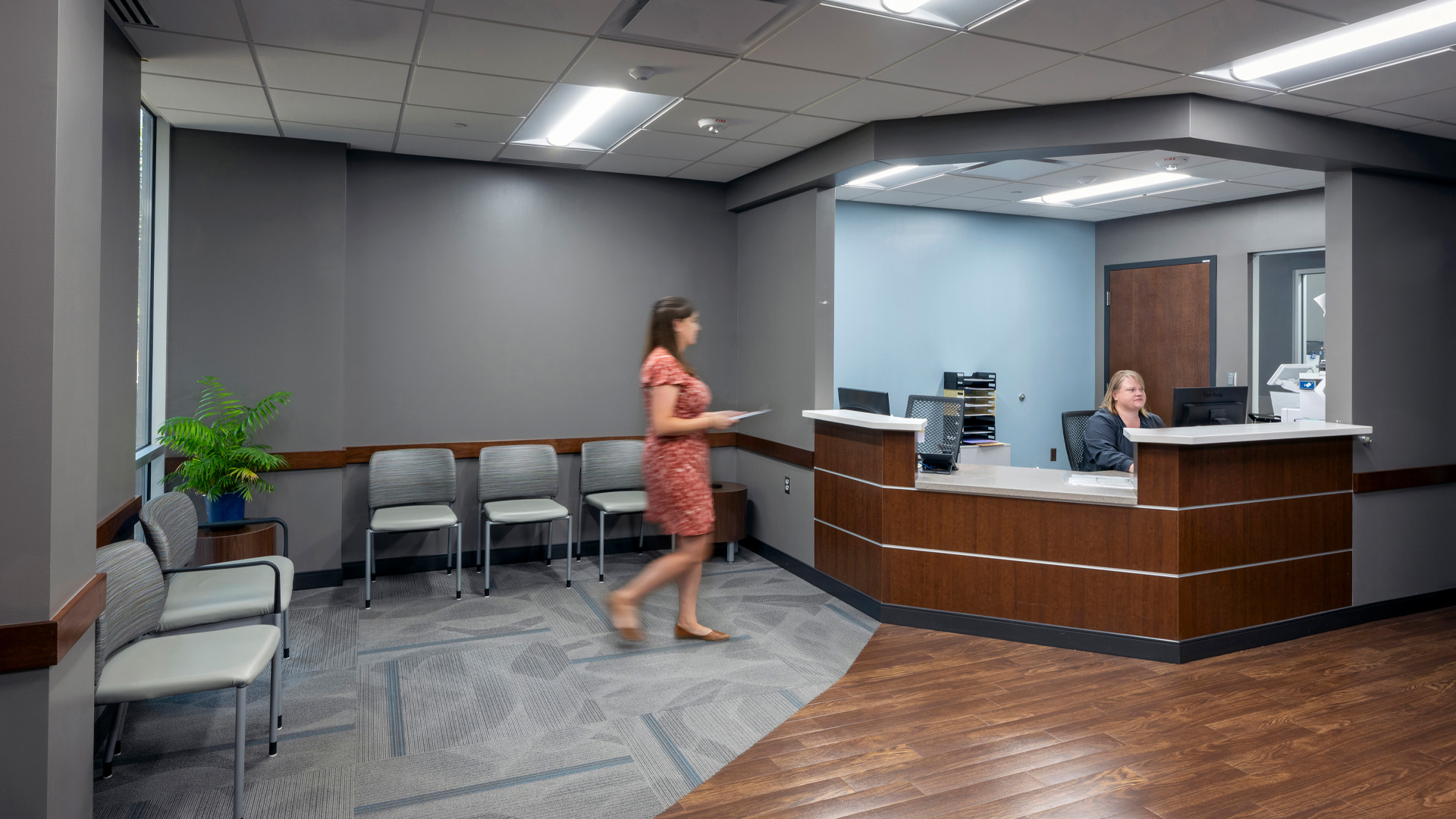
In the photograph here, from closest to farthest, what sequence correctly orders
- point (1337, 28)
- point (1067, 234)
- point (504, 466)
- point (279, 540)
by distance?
point (1337, 28) → point (279, 540) → point (504, 466) → point (1067, 234)

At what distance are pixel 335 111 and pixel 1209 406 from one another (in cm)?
357

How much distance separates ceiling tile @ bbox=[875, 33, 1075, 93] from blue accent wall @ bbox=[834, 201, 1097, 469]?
76.6 inches

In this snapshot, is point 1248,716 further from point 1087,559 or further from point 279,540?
point 279,540

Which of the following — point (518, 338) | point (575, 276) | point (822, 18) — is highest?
point (822, 18)

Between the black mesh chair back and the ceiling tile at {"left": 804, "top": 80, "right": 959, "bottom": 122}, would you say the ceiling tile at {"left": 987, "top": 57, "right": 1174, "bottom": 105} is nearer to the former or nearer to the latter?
the ceiling tile at {"left": 804, "top": 80, "right": 959, "bottom": 122}

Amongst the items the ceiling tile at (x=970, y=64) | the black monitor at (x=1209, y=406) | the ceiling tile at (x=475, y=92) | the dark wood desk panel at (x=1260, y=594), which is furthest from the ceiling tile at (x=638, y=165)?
the dark wood desk panel at (x=1260, y=594)

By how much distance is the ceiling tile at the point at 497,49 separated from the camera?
92.6 inches

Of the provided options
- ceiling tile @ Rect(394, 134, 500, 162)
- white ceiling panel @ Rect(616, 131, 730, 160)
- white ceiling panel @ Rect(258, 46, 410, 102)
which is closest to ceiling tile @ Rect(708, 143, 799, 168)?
white ceiling panel @ Rect(616, 131, 730, 160)

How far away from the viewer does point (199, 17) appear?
229 cm

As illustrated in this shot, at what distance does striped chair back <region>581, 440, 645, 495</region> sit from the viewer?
4160 millimetres

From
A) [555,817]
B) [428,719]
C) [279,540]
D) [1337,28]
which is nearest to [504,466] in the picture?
[279,540]

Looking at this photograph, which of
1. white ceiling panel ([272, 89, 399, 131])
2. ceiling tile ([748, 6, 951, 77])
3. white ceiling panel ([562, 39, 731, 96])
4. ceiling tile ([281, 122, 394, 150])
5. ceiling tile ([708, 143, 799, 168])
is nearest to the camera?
ceiling tile ([748, 6, 951, 77])

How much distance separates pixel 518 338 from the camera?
414 centimetres

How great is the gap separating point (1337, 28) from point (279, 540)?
4.24 m
